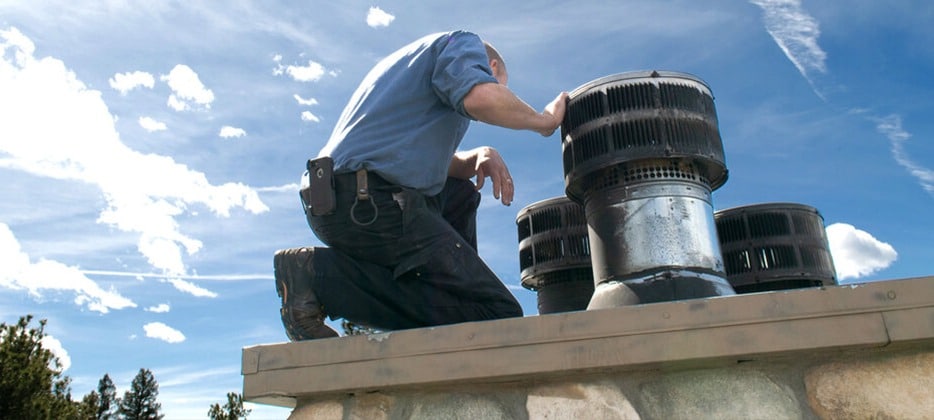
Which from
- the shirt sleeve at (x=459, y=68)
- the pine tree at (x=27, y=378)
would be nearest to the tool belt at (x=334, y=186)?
the shirt sleeve at (x=459, y=68)

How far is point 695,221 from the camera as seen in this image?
3.17 metres

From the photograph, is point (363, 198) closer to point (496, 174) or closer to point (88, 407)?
point (496, 174)

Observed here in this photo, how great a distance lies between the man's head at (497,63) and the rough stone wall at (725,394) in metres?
1.65

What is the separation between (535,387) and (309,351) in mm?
687

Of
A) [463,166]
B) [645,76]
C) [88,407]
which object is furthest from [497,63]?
[88,407]

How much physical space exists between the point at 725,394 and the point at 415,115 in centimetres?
148

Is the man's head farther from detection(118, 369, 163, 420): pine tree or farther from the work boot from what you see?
detection(118, 369, 163, 420): pine tree

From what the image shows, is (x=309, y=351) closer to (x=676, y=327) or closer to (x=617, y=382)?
(x=617, y=382)

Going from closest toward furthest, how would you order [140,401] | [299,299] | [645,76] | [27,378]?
1. [299,299]
2. [645,76]
3. [27,378]
4. [140,401]

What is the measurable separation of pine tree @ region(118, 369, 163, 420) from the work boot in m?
58.9

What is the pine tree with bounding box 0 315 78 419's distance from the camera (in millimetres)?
18766

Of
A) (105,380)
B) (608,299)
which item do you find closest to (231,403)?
(608,299)

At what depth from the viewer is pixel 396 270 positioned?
2455 millimetres

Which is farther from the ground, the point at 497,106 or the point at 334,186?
the point at 497,106
